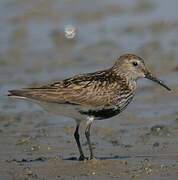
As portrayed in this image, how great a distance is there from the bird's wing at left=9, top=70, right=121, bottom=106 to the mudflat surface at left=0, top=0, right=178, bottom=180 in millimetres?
676

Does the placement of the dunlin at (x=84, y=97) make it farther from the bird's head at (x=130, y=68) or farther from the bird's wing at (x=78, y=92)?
the bird's head at (x=130, y=68)

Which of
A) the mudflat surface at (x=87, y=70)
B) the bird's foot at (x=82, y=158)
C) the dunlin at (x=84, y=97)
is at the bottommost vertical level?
the mudflat surface at (x=87, y=70)

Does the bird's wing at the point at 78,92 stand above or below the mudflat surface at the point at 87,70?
above

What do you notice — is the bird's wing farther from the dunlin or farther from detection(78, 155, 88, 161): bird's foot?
detection(78, 155, 88, 161): bird's foot

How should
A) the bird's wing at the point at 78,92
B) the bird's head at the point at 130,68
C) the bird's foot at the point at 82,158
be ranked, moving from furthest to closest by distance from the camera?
1. the bird's head at the point at 130,68
2. the bird's wing at the point at 78,92
3. the bird's foot at the point at 82,158

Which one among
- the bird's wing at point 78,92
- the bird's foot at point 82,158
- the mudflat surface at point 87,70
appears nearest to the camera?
the mudflat surface at point 87,70

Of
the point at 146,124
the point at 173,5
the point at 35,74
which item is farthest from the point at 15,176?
the point at 173,5

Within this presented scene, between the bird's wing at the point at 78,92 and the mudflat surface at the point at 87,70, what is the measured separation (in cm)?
68

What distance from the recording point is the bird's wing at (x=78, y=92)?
10312mm

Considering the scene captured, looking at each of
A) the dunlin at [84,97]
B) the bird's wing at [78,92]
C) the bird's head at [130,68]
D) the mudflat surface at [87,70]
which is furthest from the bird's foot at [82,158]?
the bird's head at [130,68]

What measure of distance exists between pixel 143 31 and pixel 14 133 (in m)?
6.40

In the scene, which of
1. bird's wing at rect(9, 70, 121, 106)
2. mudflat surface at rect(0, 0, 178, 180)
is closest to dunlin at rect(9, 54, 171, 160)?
bird's wing at rect(9, 70, 121, 106)

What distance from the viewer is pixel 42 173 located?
948 centimetres

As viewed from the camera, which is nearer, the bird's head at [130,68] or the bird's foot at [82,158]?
the bird's foot at [82,158]
